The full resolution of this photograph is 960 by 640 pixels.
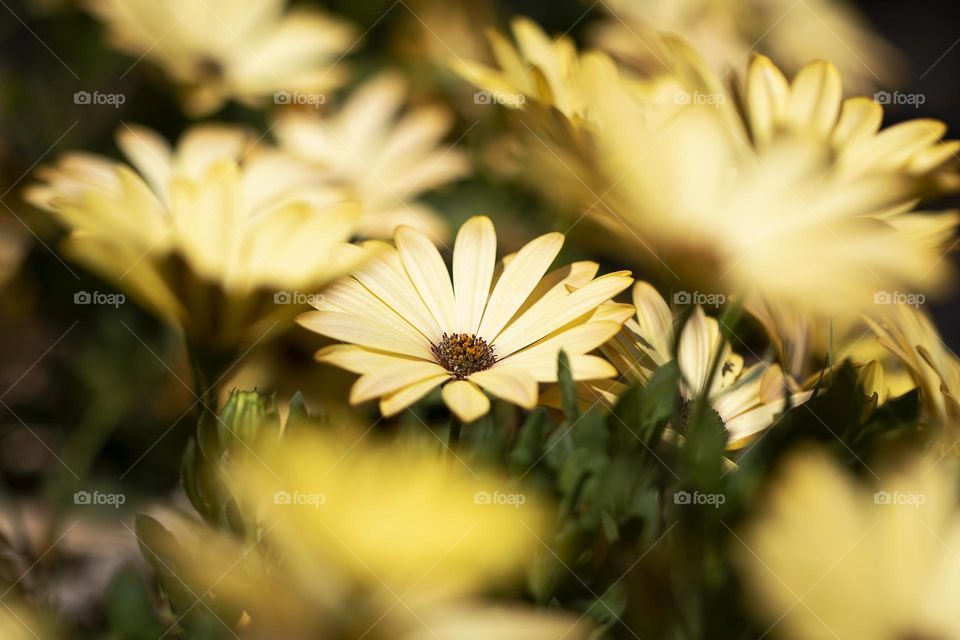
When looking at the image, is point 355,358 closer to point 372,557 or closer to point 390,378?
point 390,378

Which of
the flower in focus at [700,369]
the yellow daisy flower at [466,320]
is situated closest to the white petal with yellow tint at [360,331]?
the yellow daisy flower at [466,320]

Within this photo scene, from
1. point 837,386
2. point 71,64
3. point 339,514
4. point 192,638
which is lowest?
point 192,638

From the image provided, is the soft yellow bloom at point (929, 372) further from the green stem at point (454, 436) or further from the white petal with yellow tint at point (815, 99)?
the green stem at point (454, 436)

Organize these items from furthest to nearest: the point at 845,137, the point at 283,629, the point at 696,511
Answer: the point at 845,137
the point at 696,511
the point at 283,629

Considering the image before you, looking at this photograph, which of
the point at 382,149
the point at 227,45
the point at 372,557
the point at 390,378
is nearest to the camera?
the point at 372,557

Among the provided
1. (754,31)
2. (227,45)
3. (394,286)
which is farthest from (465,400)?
(754,31)

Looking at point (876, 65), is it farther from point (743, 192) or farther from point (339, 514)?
point (339, 514)

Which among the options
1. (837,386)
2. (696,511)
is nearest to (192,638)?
(696,511)
